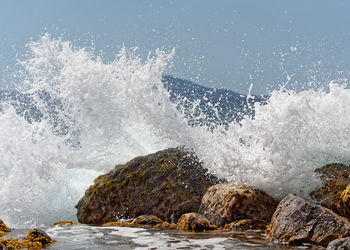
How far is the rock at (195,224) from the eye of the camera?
233 inches

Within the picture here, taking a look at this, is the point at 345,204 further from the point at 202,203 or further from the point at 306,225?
the point at 202,203

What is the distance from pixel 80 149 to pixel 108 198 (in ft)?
11.0

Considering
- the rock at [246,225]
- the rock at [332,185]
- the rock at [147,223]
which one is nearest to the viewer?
the rock at [246,225]

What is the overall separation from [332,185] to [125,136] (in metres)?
5.95

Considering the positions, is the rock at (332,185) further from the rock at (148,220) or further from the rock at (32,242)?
the rock at (32,242)

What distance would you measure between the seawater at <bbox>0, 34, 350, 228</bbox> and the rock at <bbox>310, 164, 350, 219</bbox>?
17cm

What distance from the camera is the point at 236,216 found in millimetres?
6172

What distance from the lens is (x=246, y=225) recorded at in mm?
5934

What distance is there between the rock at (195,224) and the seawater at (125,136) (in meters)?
1.17

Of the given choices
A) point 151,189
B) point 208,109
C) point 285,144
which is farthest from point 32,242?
point 208,109

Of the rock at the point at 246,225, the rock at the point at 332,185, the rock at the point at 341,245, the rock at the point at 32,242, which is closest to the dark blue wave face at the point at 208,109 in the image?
the rock at the point at 332,185

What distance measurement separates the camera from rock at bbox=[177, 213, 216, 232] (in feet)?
19.4

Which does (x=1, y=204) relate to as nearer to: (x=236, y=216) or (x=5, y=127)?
(x=5, y=127)

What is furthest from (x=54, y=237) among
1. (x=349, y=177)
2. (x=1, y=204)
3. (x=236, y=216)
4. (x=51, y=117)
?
(x=51, y=117)
